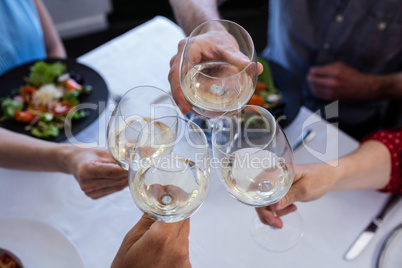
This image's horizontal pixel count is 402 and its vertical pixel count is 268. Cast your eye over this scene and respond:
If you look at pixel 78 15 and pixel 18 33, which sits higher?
pixel 18 33

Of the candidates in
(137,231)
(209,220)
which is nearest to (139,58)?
(209,220)

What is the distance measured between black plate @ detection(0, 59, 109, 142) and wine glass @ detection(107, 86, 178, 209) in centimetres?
34

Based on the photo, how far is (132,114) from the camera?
80 centimetres

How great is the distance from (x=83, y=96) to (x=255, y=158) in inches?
27.9

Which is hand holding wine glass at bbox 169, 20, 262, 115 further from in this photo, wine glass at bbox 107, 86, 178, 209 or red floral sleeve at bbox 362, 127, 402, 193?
red floral sleeve at bbox 362, 127, 402, 193

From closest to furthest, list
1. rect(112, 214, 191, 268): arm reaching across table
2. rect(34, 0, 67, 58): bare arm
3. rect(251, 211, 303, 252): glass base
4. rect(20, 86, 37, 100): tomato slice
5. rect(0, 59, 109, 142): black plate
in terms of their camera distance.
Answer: rect(112, 214, 191, 268): arm reaching across table
rect(251, 211, 303, 252): glass base
rect(0, 59, 109, 142): black plate
rect(20, 86, 37, 100): tomato slice
rect(34, 0, 67, 58): bare arm

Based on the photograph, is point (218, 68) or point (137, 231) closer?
point (137, 231)

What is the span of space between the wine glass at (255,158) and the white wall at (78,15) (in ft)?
7.34

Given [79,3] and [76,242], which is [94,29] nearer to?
[79,3]

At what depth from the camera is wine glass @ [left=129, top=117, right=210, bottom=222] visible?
66 cm

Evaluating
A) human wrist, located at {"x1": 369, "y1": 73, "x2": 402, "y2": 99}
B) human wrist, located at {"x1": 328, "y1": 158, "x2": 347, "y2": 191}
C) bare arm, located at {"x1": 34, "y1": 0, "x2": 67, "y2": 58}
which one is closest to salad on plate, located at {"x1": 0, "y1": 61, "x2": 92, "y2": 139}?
bare arm, located at {"x1": 34, "y1": 0, "x2": 67, "y2": 58}

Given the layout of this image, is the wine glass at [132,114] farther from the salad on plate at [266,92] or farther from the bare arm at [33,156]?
the salad on plate at [266,92]

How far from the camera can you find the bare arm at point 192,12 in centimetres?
117

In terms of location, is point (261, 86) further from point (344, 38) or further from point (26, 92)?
point (26, 92)
